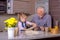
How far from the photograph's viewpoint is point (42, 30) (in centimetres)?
303

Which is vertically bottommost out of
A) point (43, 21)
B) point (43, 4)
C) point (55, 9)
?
point (43, 21)

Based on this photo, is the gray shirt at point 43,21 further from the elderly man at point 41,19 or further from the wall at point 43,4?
the wall at point 43,4

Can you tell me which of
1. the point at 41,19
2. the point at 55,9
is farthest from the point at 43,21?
the point at 55,9

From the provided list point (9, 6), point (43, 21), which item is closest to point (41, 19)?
point (43, 21)

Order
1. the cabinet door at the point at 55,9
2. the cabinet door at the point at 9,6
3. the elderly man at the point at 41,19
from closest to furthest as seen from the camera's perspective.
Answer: the elderly man at the point at 41,19 < the cabinet door at the point at 55,9 < the cabinet door at the point at 9,6

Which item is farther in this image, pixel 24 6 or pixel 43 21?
pixel 24 6

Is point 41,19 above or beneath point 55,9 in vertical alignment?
beneath

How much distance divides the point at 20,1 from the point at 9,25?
89.3 inches

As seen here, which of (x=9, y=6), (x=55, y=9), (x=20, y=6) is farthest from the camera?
(x=20, y=6)

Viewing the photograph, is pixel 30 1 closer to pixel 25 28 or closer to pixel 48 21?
pixel 48 21

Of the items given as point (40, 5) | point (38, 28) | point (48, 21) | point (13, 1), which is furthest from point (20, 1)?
point (38, 28)

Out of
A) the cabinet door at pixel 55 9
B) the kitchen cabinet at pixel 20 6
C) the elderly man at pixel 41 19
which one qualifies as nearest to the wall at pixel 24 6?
the kitchen cabinet at pixel 20 6

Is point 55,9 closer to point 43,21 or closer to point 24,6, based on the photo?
point 43,21

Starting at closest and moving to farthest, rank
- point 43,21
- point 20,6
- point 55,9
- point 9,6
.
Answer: point 43,21 < point 55,9 < point 9,6 < point 20,6
